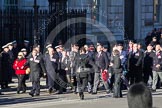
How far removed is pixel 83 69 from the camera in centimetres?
1566

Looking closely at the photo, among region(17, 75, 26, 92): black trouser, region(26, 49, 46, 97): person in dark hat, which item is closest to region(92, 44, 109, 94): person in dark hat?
region(26, 49, 46, 97): person in dark hat

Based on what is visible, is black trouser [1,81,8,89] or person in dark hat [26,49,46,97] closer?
person in dark hat [26,49,46,97]

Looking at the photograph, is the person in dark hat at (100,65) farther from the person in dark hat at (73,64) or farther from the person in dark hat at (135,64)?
A: the person in dark hat at (135,64)

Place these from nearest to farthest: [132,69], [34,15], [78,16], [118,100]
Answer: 1. [118,100]
2. [132,69]
3. [34,15]
4. [78,16]

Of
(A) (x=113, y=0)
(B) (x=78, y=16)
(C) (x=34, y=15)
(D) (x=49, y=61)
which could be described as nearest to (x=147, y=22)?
(A) (x=113, y=0)

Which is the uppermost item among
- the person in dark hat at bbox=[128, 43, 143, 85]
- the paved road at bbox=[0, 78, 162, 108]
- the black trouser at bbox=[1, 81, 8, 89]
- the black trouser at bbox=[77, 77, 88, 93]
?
the person in dark hat at bbox=[128, 43, 143, 85]

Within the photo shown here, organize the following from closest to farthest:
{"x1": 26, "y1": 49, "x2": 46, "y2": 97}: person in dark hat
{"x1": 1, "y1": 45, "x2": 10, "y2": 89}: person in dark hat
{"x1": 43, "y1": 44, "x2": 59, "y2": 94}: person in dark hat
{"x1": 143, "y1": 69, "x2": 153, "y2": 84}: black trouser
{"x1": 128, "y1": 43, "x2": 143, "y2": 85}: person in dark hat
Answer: {"x1": 26, "y1": 49, "x2": 46, "y2": 97}: person in dark hat < {"x1": 43, "y1": 44, "x2": 59, "y2": 94}: person in dark hat < {"x1": 128, "y1": 43, "x2": 143, "y2": 85}: person in dark hat < {"x1": 1, "y1": 45, "x2": 10, "y2": 89}: person in dark hat < {"x1": 143, "y1": 69, "x2": 153, "y2": 84}: black trouser

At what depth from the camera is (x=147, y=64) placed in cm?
1809

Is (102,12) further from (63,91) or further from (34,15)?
(63,91)

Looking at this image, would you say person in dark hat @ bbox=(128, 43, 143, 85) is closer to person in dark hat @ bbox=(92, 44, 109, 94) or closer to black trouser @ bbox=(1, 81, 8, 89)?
person in dark hat @ bbox=(92, 44, 109, 94)

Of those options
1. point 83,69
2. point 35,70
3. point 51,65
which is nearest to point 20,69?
point 35,70

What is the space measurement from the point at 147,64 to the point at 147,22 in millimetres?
15817

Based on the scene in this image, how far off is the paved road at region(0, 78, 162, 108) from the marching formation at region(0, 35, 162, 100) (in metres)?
0.31

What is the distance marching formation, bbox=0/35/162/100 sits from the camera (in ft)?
51.8
